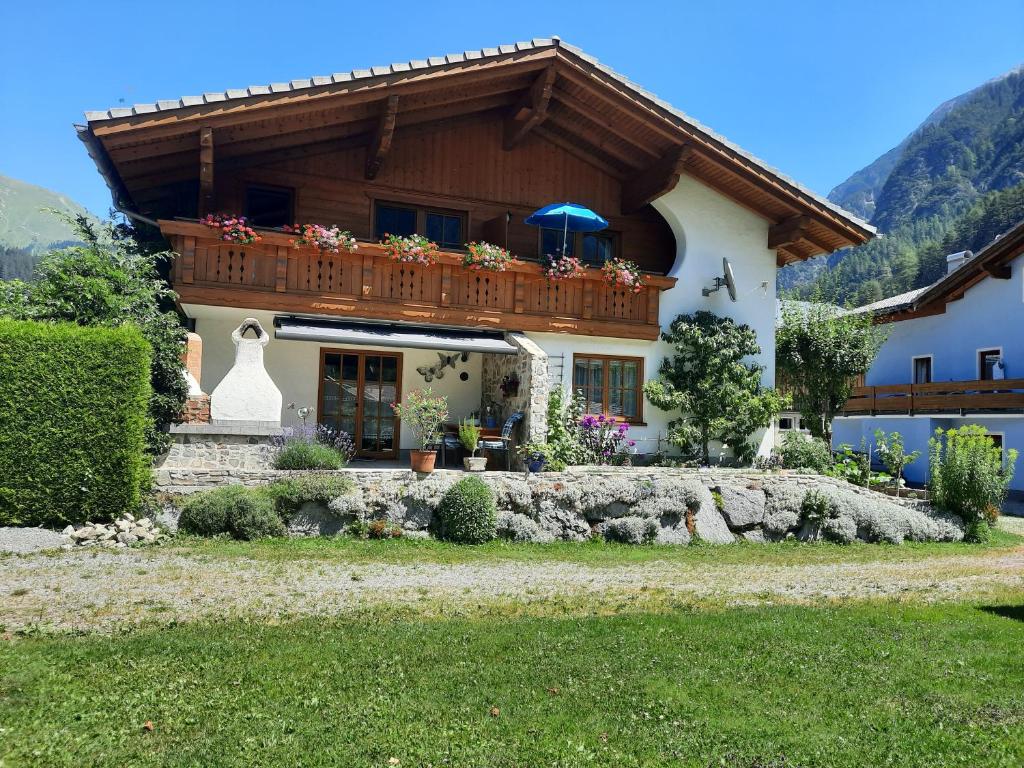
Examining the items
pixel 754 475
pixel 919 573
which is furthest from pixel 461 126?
pixel 919 573

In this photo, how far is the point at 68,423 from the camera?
967cm

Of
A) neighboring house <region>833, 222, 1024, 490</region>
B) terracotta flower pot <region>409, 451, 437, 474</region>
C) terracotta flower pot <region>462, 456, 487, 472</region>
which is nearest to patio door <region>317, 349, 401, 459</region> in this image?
terracotta flower pot <region>462, 456, 487, 472</region>

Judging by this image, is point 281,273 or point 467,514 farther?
point 281,273

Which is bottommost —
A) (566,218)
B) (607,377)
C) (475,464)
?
(475,464)

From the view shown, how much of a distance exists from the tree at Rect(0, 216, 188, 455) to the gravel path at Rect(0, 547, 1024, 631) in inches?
120

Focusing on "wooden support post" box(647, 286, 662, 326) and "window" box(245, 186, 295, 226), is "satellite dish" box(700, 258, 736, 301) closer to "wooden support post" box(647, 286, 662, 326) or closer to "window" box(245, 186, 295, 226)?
"wooden support post" box(647, 286, 662, 326)

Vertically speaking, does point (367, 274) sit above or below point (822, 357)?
above

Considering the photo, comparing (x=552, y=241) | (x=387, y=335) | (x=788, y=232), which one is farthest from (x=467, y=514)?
(x=788, y=232)

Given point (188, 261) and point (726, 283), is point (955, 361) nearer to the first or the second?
point (726, 283)

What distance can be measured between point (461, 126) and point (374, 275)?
4.44 meters

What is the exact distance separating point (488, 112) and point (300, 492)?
387 inches

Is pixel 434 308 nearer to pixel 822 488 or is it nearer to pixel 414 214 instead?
pixel 414 214

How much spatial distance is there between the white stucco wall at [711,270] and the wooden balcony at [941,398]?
626 cm

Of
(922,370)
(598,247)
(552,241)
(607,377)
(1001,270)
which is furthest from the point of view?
(922,370)
